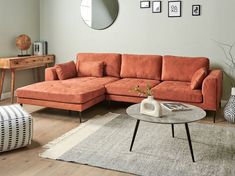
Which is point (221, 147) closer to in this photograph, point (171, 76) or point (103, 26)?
point (171, 76)

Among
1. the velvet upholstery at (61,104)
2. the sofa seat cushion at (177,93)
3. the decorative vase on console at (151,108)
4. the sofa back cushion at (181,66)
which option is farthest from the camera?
the sofa back cushion at (181,66)

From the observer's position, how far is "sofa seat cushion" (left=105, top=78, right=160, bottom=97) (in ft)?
13.8

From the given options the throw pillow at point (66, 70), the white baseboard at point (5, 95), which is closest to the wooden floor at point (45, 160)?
the throw pillow at point (66, 70)

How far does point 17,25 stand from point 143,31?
7.26 feet

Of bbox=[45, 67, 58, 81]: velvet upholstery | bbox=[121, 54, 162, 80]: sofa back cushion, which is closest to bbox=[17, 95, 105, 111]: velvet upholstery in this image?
bbox=[45, 67, 58, 81]: velvet upholstery

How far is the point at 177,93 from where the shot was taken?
13.0ft

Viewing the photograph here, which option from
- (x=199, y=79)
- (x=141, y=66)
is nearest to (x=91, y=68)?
(x=141, y=66)

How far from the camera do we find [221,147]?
301cm

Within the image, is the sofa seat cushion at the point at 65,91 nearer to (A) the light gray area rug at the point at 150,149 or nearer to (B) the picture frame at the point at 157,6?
(A) the light gray area rug at the point at 150,149

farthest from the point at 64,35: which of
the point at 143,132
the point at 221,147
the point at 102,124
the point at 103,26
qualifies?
the point at 221,147

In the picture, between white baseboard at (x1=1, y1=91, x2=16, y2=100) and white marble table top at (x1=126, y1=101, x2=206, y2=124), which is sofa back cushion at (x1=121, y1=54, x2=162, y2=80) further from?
white baseboard at (x1=1, y1=91, x2=16, y2=100)

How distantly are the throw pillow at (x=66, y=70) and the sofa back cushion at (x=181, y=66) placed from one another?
4.88ft

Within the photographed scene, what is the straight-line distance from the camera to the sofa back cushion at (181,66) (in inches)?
175

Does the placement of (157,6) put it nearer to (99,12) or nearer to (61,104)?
(99,12)
